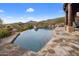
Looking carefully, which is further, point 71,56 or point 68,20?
point 68,20

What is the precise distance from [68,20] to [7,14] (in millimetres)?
770

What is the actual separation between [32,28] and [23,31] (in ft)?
0.40

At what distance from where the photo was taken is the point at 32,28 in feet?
8.32

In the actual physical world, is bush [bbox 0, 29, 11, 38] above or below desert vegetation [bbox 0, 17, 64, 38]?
below

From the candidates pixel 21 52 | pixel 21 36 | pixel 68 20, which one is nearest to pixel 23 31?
pixel 21 36

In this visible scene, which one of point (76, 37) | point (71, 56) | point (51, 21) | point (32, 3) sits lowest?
point (71, 56)

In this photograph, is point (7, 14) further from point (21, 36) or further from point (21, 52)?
point (21, 52)

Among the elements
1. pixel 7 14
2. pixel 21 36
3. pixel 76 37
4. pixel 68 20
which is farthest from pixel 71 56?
pixel 7 14

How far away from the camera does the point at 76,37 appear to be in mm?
2480

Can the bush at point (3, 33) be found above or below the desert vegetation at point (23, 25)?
below

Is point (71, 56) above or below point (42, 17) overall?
below

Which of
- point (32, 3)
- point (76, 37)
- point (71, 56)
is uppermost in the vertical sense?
point (32, 3)

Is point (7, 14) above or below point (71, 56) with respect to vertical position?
above

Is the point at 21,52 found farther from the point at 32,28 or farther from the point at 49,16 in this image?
the point at 49,16
